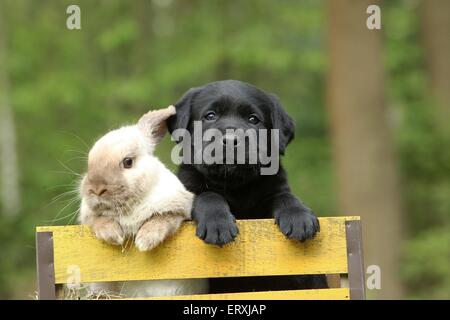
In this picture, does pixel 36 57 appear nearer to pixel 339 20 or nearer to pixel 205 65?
pixel 205 65

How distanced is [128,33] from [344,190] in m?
5.22

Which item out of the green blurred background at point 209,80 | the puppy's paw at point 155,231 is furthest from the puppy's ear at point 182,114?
the green blurred background at point 209,80

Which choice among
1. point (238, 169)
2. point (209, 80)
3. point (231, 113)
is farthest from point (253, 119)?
point (209, 80)

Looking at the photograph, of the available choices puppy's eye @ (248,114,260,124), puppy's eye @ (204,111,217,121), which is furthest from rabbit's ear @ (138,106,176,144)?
puppy's eye @ (248,114,260,124)

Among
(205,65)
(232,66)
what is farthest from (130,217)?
(232,66)

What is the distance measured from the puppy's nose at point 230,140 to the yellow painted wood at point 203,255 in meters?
0.46

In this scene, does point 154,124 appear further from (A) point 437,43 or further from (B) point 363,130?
(A) point 437,43

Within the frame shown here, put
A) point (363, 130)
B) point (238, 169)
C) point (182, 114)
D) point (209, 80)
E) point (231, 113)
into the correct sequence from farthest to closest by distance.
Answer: point (209, 80) → point (363, 130) → point (182, 114) → point (231, 113) → point (238, 169)

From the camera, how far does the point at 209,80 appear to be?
14875mm

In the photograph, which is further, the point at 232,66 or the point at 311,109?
the point at 311,109

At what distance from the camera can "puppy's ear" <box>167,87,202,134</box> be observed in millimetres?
4680

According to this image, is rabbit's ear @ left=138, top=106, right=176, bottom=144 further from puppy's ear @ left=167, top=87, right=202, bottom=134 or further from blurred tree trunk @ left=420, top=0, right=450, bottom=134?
blurred tree trunk @ left=420, top=0, right=450, bottom=134

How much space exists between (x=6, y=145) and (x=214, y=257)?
14.2m

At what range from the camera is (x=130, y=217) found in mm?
4098
